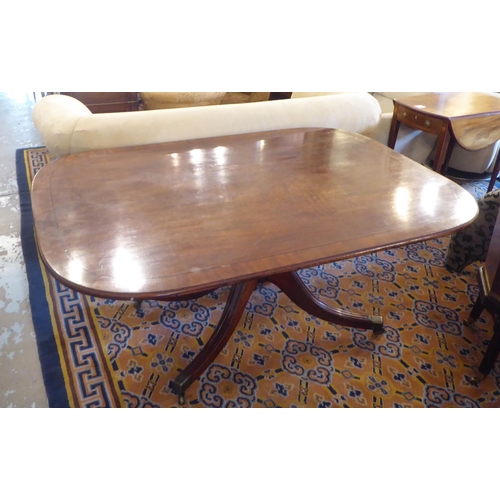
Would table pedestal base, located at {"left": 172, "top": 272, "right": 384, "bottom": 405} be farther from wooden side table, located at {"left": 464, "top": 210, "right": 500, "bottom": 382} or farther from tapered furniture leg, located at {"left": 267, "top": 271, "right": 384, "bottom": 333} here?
wooden side table, located at {"left": 464, "top": 210, "right": 500, "bottom": 382}

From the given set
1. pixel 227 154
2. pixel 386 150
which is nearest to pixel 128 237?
pixel 227 154

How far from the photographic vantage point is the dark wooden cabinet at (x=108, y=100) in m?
3.12

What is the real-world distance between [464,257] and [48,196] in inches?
65.0

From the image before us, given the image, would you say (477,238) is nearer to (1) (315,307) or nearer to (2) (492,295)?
(2) (492,295)

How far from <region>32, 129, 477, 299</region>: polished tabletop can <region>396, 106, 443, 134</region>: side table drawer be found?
0.97 metres

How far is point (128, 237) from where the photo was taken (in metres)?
0.91

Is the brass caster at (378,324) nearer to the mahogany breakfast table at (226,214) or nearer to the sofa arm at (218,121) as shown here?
the mahogany breakfast table at (226,214)

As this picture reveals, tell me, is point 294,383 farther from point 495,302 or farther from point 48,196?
point 48,196

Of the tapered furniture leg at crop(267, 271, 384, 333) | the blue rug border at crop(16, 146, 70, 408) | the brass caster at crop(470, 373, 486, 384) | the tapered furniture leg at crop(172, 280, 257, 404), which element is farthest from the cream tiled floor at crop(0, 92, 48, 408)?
the brass caster at crop(470, 373, 486, 384)

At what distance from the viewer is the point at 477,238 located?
1724 millimetres

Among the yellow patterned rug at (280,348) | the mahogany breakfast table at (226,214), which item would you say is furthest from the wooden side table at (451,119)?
the mahogany breakfast table at (226,214)

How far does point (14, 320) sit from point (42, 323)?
11 centimetres

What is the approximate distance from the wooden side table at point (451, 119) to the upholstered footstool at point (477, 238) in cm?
57

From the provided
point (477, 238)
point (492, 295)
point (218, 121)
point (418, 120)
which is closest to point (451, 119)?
point (418, 120)
